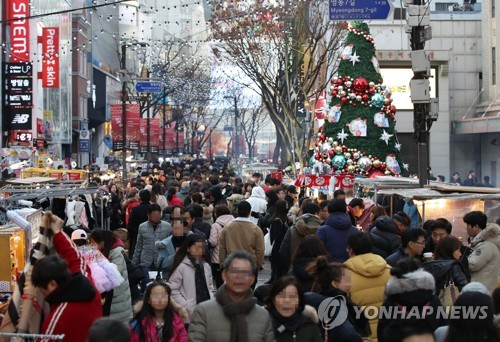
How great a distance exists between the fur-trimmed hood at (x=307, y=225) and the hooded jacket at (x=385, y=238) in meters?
0.84

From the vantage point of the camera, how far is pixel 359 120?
3112 cm

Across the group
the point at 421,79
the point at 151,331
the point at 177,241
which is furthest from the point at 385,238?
the point at 421,79

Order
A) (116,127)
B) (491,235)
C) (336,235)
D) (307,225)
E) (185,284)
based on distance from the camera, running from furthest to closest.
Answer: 1. (116,127)
2. (307,225)
3. (336,235)
4. (491,235)
5. (185,284)

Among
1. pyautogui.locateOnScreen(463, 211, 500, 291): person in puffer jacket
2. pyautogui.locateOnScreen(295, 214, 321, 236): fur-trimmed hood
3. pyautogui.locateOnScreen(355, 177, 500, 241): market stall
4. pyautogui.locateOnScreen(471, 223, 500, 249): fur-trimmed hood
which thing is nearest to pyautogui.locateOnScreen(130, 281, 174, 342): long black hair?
pyautogui.locateOnScreen(463, 211, 500, 291): person in puffer jacket

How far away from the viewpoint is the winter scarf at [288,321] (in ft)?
23.1

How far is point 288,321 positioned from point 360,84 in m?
24.5

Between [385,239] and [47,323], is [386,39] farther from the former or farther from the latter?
[47,323]

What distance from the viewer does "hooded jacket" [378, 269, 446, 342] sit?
7.71m

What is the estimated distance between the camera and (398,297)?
775 centimetres

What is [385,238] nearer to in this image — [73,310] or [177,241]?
[177,241]

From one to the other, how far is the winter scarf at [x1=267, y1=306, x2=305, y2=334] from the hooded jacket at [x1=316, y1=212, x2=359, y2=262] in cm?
531

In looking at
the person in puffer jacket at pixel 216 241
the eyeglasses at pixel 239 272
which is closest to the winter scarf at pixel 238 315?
the eyeglasses at pixel 239 272

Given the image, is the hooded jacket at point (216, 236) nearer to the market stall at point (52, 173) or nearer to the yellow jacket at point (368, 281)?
the yellow jacket at point (368, 281)

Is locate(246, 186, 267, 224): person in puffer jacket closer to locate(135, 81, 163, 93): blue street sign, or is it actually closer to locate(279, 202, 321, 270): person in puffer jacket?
locate(279, 202, 321, 270): person in puffer jacket
